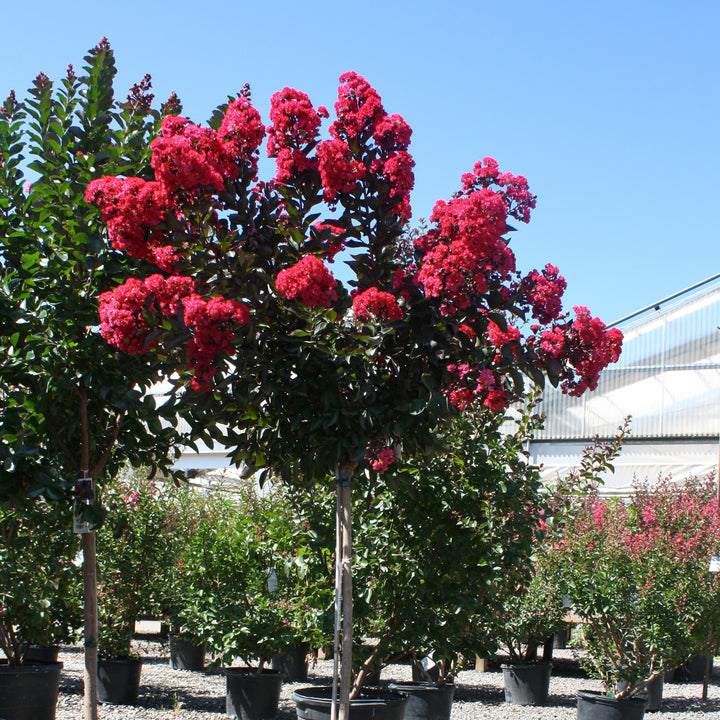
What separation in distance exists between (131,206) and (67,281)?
111 centimetres

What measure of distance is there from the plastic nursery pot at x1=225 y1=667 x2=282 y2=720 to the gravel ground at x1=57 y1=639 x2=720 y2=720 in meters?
0.36

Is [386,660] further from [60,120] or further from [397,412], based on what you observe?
[60,120]

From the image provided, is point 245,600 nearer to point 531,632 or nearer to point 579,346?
point 531,632

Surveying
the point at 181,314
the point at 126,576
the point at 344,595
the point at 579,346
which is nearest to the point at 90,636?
the point at 344,595

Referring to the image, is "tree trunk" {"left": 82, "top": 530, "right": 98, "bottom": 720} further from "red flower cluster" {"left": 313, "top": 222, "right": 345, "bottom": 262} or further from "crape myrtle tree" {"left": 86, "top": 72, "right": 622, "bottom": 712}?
"red flower cluster" {"left": 313, "top": 222, "right": 345, "bottom": 262}

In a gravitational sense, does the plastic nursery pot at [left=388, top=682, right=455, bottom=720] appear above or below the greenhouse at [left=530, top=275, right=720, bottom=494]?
below

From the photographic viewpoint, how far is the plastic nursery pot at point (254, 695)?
7.10 meters

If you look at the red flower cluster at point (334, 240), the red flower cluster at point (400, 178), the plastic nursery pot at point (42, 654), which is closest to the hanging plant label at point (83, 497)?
the red flower cluster at point (334, 240)

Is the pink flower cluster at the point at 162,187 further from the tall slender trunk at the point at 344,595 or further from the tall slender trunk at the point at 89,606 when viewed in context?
the tall slender trunk at the point at 89,606

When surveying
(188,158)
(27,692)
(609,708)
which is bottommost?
(609,708)

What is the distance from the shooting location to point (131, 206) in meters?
3.07

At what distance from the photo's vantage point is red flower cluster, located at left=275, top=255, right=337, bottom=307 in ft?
9.73

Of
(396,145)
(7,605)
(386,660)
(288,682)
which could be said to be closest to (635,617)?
(386,660)

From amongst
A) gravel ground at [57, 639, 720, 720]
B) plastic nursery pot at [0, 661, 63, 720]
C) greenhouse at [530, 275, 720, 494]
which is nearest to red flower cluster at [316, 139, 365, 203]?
plastic nursery pot at [0, 661, 63, 720]
